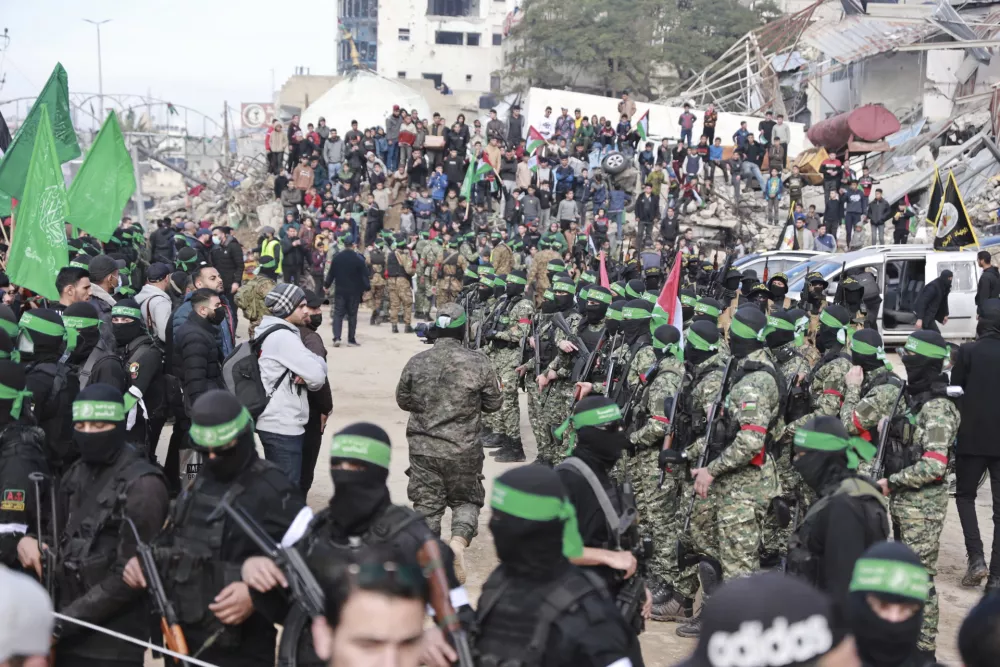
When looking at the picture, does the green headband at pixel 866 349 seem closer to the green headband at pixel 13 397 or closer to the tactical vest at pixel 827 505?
the tactical vest at pixel 827 505

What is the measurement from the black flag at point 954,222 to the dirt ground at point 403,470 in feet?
23.7

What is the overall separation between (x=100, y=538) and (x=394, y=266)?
16.8 metres

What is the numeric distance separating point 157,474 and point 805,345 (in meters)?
7.55

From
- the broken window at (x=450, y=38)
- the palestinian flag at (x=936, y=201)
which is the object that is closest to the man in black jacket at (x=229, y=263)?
the palestinian flag at (x=936, y=201)

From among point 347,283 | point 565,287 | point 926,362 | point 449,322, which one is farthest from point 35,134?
point 926,362

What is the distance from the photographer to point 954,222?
17.3m

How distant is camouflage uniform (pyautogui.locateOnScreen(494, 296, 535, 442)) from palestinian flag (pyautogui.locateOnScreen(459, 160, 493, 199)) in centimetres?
1432

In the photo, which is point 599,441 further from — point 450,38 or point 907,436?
point 450,38

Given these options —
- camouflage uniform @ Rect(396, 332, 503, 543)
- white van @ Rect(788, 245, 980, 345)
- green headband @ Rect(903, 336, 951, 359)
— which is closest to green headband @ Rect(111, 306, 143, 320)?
camouflage uniform @ Rect(396, 332, 503, 543)

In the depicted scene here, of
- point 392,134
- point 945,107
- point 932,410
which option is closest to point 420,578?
point 932,410

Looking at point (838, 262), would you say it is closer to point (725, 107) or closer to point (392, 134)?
point (392, 134)

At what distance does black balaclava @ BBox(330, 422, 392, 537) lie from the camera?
384 centimetres

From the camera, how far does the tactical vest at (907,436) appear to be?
676 centimetres

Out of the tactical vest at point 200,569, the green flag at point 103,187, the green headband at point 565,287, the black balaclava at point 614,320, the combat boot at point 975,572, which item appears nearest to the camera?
the tactical vest at point 200,569
